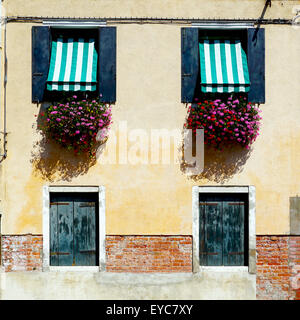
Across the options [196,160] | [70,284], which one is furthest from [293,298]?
[70,284]

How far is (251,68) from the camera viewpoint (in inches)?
281

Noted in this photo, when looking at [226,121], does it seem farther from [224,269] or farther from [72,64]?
[72,64]

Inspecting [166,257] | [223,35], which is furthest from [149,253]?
[223,35]

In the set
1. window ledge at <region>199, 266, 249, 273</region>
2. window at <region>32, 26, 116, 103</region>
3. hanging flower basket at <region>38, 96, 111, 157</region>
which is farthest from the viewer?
window ledge at <region>199, 266, 249, 273</region>

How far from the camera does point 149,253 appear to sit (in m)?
7.12

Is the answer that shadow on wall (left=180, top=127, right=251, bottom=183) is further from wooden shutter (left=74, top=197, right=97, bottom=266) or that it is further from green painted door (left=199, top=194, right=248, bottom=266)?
wooden shutter (left=74, top=197, right=97, bottom=266)

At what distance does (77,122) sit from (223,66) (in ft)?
9.20

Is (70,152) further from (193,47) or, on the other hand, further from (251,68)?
(251,68)

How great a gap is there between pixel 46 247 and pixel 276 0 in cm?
618

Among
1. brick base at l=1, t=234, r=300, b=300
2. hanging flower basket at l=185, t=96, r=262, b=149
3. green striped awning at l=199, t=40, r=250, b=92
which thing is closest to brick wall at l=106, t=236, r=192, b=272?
brick base at l=1, t=234, r=300, b=300

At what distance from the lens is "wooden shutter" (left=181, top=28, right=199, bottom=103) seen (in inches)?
280

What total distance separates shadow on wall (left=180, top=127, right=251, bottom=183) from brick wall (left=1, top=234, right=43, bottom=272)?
9.90 ft

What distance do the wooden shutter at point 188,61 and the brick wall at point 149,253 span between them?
2.61 m
